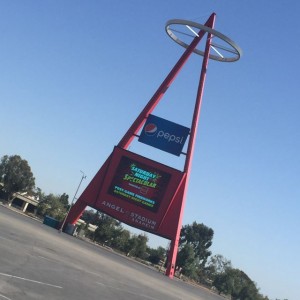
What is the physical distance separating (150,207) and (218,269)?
89.3 meters

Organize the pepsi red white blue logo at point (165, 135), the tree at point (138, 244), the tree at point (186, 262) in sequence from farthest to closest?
the tree at point (186, 262)
the tree at point (138, 244)
the pepsi red white blue logo at point (165, 135)

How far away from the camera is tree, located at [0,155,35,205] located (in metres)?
108

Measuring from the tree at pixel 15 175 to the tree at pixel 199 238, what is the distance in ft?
176

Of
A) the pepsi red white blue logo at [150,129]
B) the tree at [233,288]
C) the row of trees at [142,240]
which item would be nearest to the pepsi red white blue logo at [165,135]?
the pepsi red white blue logo at [150,129]

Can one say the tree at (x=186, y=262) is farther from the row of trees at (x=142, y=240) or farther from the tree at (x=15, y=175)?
the tree at (x=15, y=175)

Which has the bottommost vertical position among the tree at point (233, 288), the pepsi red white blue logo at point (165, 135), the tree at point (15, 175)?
the tree at point (233, 288)

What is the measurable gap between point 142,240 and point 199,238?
59180 mm

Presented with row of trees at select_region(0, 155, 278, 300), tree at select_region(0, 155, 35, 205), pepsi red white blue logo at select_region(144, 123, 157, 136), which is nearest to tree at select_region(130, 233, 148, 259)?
row of trees at select_region(0, 155, 278, 300)

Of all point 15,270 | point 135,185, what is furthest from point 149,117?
point 15,270

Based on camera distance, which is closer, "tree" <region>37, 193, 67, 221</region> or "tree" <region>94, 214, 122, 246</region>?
"tree" <region>94, 214, 122, 246</region>

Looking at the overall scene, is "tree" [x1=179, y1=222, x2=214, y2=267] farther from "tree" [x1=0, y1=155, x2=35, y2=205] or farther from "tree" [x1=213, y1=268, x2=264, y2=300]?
"tree" [x1=0, y1=155, x2=35, y2=205]

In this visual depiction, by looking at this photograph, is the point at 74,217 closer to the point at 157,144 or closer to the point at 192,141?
the point at 157,144

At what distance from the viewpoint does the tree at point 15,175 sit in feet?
353

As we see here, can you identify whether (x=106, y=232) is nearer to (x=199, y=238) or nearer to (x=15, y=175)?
(x=15, y=175)
